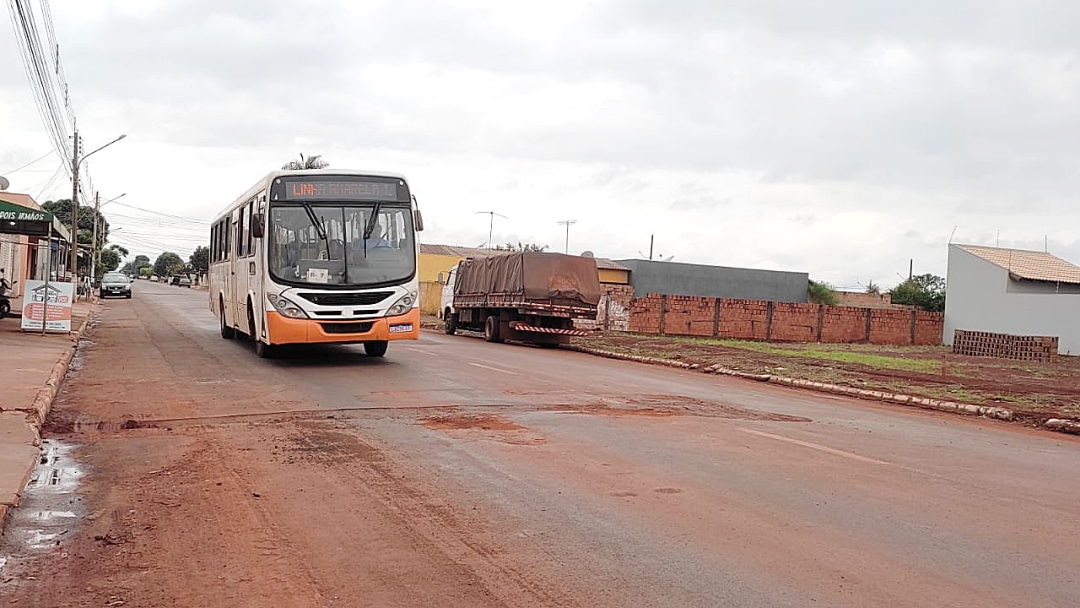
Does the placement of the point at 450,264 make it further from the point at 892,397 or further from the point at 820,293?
the point at 892,397

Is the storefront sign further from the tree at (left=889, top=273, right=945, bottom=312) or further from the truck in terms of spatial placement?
the tree at (left=889, top=273, right=945, bottom=312)

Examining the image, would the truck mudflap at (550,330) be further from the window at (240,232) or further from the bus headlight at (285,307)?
the bus headlight at (285,307)

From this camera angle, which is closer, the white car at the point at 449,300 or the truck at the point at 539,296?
the truck at the point at 539,296

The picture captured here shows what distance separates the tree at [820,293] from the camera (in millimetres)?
71875

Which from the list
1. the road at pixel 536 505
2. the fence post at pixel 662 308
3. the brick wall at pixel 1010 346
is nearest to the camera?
the road at pixel 536 505

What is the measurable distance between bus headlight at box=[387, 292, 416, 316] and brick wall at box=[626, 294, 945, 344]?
22648 mm

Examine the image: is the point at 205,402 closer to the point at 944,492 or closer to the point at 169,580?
the point at 169,580

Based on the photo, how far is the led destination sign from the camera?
16359mm

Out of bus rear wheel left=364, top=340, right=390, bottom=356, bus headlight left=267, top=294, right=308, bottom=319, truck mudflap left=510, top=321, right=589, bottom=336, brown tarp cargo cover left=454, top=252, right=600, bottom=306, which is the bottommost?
bus rear wheel left=364, top=340, right=390, bottom=356

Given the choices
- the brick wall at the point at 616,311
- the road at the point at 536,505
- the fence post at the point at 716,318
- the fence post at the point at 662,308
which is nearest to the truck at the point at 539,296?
the brick wall at the point at 616,311

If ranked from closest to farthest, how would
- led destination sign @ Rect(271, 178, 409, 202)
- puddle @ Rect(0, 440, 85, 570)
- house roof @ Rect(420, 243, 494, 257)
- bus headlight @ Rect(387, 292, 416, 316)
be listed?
puddle @ Rect(0, 440, 85, 570)
led destination sign @ Rect(271, 178, 409, 202)
bus headlight @ Rect(387, 292, 416, 316)
house roof @ Rect(420, 243, 494, 257)

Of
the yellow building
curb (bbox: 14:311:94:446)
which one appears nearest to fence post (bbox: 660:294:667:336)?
the yellow building

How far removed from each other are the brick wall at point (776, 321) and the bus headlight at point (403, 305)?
2265 centimetres

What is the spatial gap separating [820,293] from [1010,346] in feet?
123
